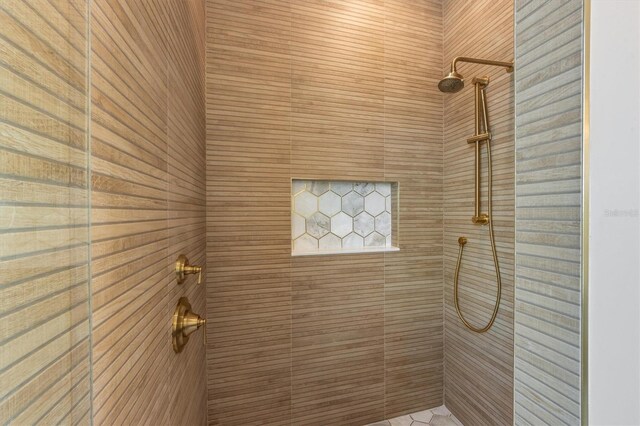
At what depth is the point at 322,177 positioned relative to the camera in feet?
4.98

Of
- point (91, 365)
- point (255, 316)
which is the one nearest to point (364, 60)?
point (255, 316)

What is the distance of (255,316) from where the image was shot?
143 cm

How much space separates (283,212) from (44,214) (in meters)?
1.21

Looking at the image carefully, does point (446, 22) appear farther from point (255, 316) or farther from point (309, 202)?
point (255, 316)

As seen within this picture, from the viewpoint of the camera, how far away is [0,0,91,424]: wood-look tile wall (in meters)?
0.21

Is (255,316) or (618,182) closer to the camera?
(618,182)

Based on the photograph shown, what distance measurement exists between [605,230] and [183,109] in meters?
1.05

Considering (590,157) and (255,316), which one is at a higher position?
(590,157)

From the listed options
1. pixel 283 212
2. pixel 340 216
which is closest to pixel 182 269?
pixel 283 212

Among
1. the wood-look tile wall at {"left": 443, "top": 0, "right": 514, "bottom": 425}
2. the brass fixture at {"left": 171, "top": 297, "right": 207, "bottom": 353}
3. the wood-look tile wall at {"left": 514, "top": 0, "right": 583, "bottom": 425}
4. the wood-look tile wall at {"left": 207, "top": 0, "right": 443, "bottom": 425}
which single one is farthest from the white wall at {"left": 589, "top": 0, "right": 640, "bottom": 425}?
the wood-look tile wall at {"left": 207, "top": 0, "right": 443, "bottom": 425}

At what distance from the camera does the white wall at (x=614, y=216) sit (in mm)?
378

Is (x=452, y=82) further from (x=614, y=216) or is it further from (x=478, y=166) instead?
(x=614, y=216)

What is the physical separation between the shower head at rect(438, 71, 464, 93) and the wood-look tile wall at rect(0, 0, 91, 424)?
4.66ft

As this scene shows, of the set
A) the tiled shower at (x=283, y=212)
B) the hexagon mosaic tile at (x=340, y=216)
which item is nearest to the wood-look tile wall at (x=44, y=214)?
the tiled shower at (x=283, y=212)
